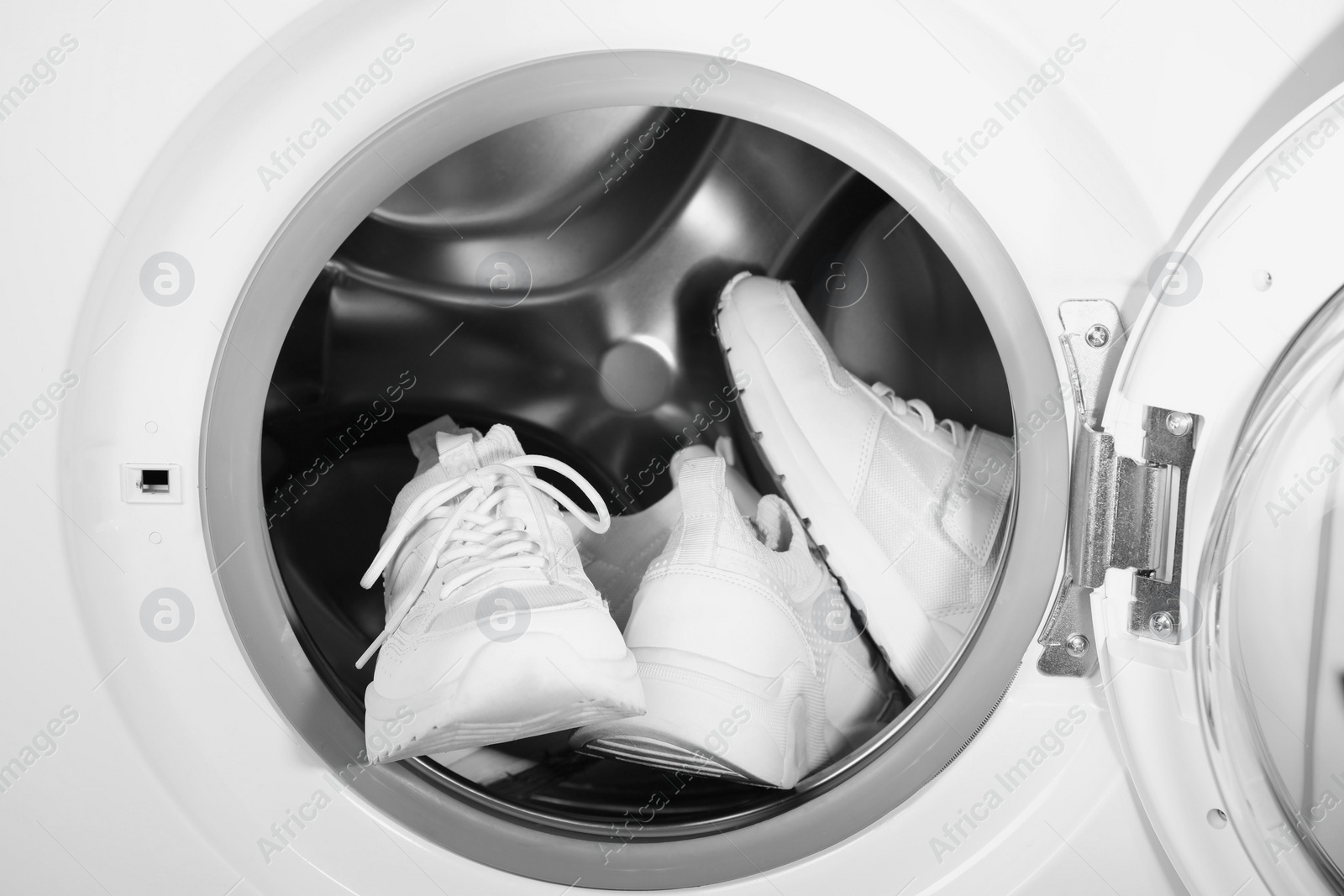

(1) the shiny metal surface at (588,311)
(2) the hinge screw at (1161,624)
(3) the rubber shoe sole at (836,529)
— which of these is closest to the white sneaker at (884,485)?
(3) the rubber shoe sole at (836,529)

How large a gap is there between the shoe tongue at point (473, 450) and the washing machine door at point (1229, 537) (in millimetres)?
453

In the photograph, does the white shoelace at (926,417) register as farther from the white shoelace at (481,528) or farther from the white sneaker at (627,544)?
the white shoelace at (481,528)

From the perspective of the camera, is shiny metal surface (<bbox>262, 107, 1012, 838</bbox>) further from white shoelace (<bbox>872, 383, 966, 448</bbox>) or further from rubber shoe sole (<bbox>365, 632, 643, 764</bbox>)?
rubber shoe sole (<bbox>365, 632, 643, 764</bbox>)

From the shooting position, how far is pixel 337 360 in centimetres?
92

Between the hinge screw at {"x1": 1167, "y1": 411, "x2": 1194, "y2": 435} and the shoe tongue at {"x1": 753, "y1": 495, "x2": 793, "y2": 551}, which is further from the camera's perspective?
the shoe tongue at {"x1": 753, "y1": 495, "x2": 793, "y2": 551}

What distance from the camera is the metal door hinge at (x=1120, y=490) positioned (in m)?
0.52

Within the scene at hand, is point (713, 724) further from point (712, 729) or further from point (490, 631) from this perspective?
point (490, 631)

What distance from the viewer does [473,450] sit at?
766 millimetres

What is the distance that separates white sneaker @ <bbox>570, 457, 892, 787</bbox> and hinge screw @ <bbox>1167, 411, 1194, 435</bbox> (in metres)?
0.34

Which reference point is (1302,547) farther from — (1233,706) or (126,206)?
(126,206)

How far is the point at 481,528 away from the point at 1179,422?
0.47 m

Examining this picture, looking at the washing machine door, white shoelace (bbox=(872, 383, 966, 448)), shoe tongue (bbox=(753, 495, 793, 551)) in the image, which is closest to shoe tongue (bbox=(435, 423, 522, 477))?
shoe tongue (bbox=(753, 495, 793, 551))

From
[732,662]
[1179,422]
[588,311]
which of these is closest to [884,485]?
[732,662]

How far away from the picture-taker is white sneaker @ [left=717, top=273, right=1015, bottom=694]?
78 cm
